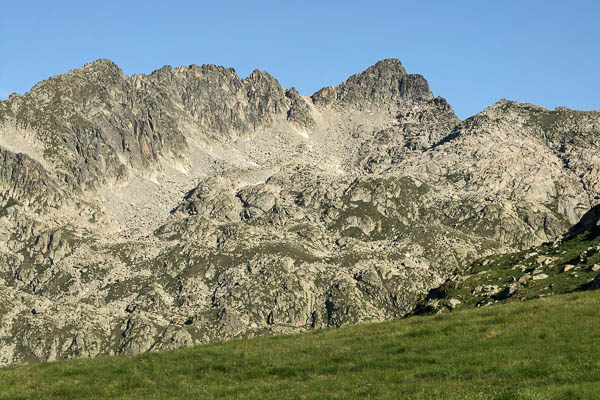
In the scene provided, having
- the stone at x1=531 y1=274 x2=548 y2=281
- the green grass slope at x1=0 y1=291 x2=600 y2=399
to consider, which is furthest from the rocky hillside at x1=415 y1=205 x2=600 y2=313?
the green grass slope at x1=0 y1=291 x2=600 y2=399

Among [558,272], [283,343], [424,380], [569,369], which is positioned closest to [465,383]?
[424,380]

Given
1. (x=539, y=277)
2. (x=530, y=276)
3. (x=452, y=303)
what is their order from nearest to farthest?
1. (x=539, y=277)
2. (x=530, y=276)
3. (x=452, y=303)

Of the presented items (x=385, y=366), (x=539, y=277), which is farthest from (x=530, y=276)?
(x=385, y=366)

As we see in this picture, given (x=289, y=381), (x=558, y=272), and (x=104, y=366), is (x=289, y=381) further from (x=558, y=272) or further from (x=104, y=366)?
(x=558, y=272)

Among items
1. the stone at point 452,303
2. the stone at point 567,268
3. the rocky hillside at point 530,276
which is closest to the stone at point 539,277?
the rocky hillside at point 530,276

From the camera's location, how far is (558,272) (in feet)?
198

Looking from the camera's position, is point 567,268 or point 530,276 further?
point 530,276

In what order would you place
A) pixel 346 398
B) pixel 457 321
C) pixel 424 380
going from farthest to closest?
pixel 457 321 → pixel 424 380 → pixel 346 398

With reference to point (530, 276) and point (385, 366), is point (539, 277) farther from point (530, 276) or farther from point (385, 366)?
point (385, 366)

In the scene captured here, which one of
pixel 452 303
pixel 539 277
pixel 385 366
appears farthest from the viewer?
pixel 452 303

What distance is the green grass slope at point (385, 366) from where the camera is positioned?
3055 centimetres

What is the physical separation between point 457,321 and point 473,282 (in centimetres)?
2326

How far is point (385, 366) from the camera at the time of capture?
35.8 meters

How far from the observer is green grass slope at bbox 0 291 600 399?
1203 inches
